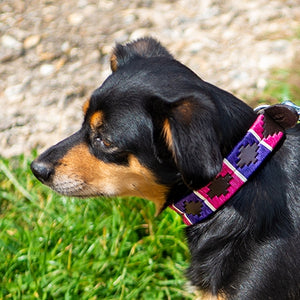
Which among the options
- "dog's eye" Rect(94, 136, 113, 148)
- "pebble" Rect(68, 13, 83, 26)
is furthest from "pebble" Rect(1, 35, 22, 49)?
"dog's eye" Rect(94, 136, 113, 148)

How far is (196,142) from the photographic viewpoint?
2.30 m

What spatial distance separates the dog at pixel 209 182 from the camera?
2561 mm

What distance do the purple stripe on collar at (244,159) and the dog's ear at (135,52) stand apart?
0.93 metres

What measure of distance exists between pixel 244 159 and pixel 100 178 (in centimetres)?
85

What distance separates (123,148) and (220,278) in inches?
33.4

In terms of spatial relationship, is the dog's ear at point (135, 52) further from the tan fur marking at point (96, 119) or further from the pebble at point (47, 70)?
the pebble at point (47, 70)

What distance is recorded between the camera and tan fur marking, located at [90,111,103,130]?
2777mm

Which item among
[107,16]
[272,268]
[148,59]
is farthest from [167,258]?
[107,16]

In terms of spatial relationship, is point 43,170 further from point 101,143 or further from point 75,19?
point 75,19

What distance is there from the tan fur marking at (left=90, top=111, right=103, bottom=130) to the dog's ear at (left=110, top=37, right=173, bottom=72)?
47cm

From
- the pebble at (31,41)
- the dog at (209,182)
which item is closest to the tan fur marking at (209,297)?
the dog at (209,182)

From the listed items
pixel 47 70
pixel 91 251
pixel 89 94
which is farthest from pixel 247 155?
pixel 47 70

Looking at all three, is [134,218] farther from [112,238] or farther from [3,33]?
[3,33]

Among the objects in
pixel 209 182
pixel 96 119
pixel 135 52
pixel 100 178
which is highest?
pixel 135 52
